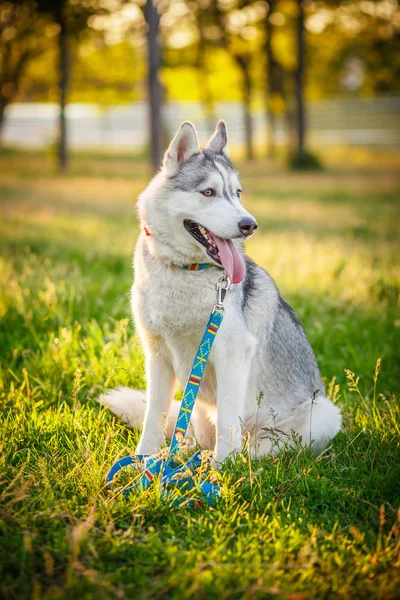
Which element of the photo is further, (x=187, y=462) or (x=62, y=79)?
(x=62, y=79)

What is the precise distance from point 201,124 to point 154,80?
2966 centimetres

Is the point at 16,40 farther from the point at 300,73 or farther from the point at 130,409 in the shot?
the point at 130,409

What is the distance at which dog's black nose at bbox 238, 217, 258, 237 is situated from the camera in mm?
2877

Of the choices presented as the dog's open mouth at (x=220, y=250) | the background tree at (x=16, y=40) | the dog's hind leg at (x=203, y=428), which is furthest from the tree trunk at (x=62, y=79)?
the dog's hind leg at (x=203, y=428)

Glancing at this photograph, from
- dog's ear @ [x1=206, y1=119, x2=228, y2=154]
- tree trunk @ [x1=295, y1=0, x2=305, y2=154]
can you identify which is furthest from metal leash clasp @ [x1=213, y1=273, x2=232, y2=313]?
tree trunk @ [x1=295, y1=0, x2=305, y2=154]

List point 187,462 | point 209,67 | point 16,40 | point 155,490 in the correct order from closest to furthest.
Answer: point 155,490
point 187,462
point 16,40
point 209,67

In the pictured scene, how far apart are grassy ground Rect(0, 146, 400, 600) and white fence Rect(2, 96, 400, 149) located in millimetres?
25589

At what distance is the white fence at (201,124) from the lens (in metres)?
35.8

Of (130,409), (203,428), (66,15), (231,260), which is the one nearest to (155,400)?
(130,409)

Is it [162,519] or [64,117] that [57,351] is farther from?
Answer: [64,117]

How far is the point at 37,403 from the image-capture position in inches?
137

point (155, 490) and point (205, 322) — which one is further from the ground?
point (205, 322)

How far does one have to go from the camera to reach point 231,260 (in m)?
2.96

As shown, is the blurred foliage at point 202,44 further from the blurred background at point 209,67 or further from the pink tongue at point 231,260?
the pink tongue at point 231,260
